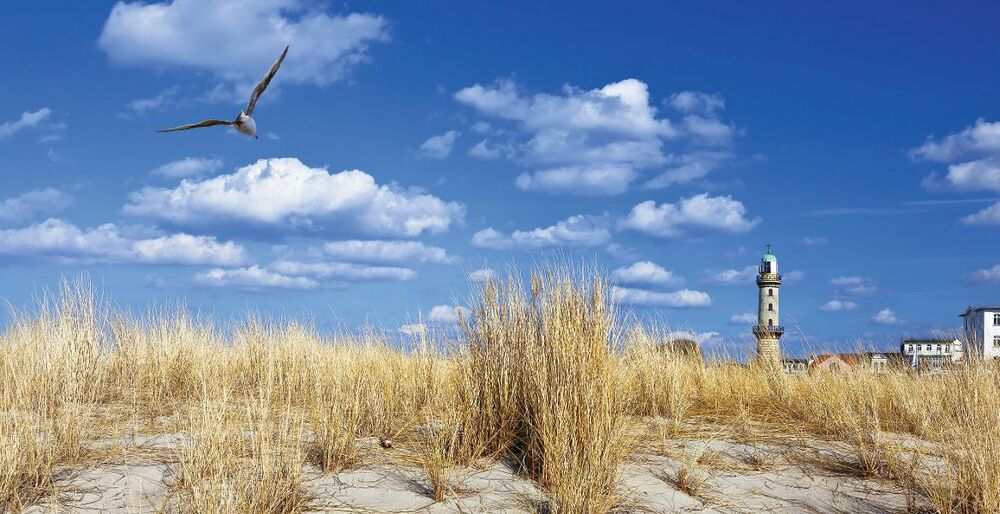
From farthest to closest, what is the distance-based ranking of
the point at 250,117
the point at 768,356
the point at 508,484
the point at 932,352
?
the point at 768,356 < the point at 932,352 < the point at 250,117 < the point at 508,484

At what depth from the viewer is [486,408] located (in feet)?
17.2

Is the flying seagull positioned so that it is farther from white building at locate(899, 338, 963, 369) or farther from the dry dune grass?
white building at locate(899, 338, 963, 369)

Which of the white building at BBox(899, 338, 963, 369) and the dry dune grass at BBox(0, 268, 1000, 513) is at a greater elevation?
the white building at BBox(899, 338, 963, 369)

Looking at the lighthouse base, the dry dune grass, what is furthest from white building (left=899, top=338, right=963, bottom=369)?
the lighthouse base

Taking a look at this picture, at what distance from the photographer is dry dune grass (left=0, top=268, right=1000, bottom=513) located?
4449 millimetres

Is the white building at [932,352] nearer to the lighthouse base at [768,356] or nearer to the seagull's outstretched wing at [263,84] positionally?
the lighthouse base at [768,356]

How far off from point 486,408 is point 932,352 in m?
5.97

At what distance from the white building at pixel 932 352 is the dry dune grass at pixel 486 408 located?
0.39 m

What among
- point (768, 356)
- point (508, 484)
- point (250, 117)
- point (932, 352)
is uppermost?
point (250, 117)

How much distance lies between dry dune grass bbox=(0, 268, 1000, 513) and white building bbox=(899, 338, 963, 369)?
386 millimetres

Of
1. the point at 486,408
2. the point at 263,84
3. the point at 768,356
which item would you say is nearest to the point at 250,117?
the point at 263,84

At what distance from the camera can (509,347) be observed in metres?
5.26

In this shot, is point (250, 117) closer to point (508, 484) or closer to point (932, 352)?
point (508, 484)

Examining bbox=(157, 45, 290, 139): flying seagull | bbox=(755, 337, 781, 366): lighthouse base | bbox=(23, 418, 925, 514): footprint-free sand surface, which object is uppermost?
bbox=(157, 45, 290, 139): flying seagull
